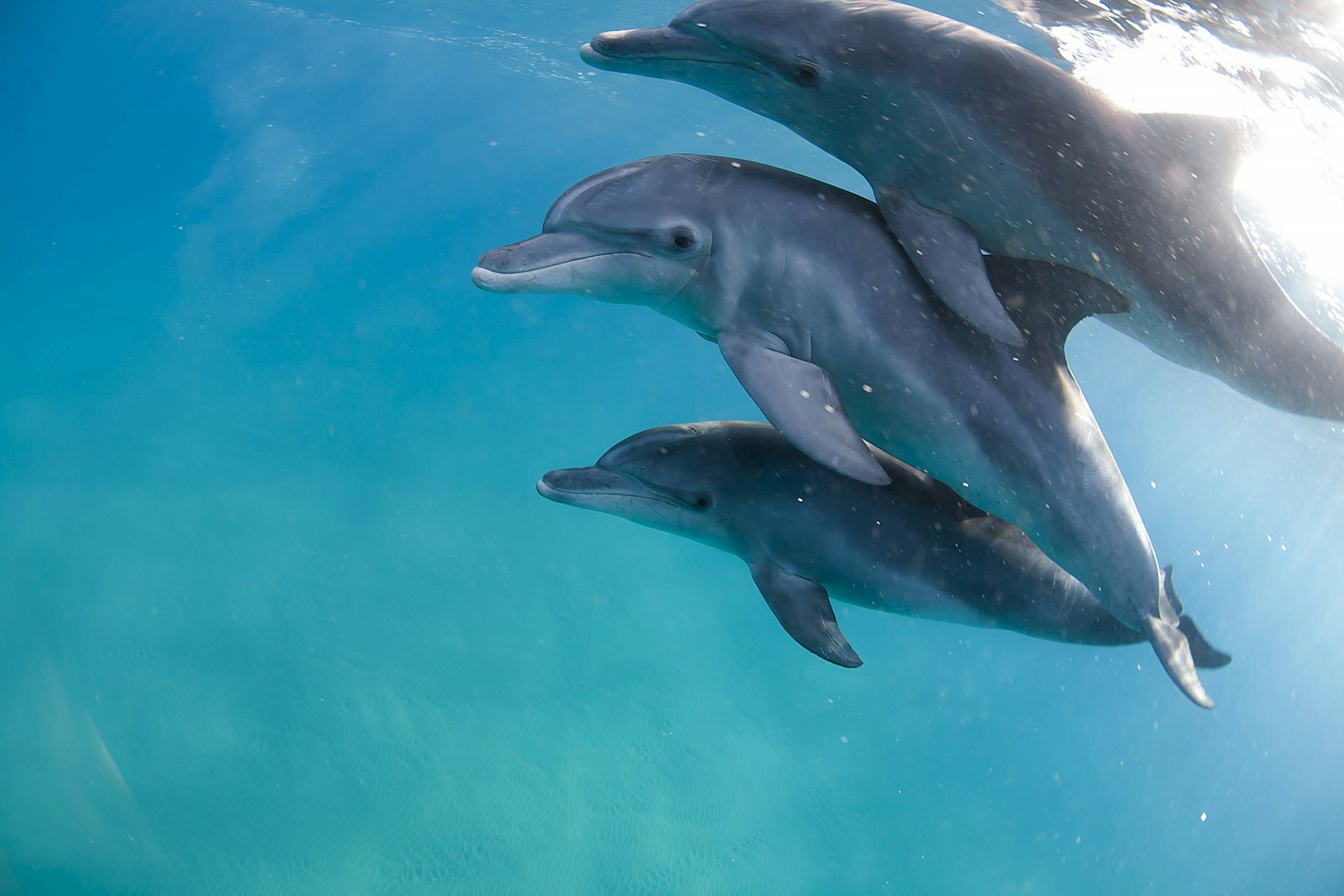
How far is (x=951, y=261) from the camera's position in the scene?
323cm

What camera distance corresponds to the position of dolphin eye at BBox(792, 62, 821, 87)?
3.50 meters

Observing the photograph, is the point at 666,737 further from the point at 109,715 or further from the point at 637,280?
the point at 637,280

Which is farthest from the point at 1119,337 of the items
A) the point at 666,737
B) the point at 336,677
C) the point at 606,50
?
the point at 606,50

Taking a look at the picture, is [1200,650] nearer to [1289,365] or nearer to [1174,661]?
[1174,661]

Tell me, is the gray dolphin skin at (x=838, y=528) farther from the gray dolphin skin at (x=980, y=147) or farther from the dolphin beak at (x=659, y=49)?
the dolphin beak at (x=659, y=49)

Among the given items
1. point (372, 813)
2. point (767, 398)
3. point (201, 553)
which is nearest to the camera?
point (767, 398)

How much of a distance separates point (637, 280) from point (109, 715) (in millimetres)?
9864

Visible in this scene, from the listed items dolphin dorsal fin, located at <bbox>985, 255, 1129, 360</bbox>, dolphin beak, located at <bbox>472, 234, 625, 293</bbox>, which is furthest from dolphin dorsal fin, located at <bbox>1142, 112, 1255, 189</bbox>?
dolphin beak, located at <bbox>472, 234, 625, 293</bbox>

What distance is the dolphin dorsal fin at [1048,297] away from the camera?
11.0ft

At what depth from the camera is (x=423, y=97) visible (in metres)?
32.7

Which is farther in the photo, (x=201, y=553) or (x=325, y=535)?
(x=325, y=535)

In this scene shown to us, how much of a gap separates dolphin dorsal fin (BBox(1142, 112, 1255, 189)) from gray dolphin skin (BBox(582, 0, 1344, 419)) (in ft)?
0.05

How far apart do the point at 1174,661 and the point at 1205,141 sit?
2429 mm

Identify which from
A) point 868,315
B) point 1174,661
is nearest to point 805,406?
point 868,315
